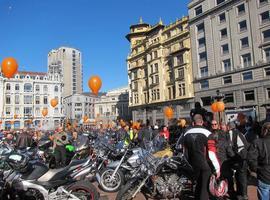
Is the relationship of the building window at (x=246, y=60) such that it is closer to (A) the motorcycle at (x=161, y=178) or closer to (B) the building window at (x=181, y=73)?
(B) the building window at (x=181, y=73)

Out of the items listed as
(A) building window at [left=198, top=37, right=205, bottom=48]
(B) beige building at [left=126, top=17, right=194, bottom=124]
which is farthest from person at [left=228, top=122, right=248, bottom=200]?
(A) building window at [left=198, top=37, right=205, bottom=48]

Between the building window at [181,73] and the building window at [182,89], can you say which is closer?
the building window at [182,89]

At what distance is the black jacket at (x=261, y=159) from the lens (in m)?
4.30

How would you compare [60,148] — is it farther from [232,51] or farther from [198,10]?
[198,10]

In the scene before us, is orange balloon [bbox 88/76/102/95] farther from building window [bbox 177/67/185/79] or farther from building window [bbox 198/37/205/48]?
building window [bbox 177/67/185/79]

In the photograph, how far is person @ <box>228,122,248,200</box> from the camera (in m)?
6.38

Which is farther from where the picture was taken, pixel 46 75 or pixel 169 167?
pixel 46 75

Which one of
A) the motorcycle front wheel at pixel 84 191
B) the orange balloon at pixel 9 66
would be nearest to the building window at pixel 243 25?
the orange balloon at pixel 9 66

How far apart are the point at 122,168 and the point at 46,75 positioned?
87200mm

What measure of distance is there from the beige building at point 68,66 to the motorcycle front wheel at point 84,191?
128958 mm

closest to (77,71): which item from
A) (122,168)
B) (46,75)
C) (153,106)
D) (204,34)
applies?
(46,75)

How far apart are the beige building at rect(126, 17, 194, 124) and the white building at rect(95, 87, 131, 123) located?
32041 mm

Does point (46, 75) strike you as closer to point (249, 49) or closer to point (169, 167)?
point (249, 49)

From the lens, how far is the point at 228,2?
3759 cm
